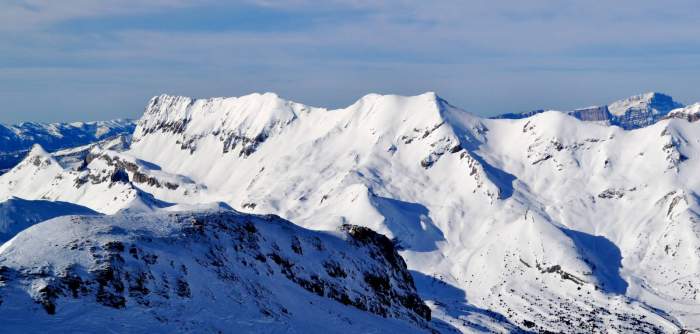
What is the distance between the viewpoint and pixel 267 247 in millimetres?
101000

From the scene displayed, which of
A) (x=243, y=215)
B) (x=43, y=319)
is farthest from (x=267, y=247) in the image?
(x=43, y=319)

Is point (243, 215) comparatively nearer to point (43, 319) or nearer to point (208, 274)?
point (208, 274)

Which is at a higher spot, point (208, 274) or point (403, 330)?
point (208, 274)

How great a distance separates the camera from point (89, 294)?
62969mm

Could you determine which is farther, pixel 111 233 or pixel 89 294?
pixel 111 233

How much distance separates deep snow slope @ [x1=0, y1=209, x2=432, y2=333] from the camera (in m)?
60.8

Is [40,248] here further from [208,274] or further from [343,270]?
[343,270]

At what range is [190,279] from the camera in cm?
7438

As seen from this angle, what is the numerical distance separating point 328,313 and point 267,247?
16.2 meters

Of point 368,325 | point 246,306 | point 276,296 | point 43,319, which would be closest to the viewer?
point 43,319

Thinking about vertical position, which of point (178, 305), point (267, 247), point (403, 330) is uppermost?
point (178, 305)

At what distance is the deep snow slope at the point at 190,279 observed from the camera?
199 ft

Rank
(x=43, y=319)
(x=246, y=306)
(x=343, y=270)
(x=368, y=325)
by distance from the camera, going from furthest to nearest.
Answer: (x=343, y=270) → (x=368, y=325) → (x=246, y=306) → (x=43, y=319)

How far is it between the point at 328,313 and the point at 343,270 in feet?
72.0
